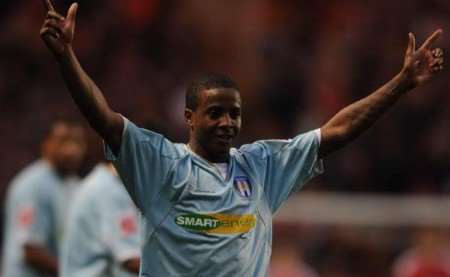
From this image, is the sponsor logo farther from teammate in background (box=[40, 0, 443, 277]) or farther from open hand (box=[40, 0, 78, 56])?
open hand (box=[40, 0, 78, 56])

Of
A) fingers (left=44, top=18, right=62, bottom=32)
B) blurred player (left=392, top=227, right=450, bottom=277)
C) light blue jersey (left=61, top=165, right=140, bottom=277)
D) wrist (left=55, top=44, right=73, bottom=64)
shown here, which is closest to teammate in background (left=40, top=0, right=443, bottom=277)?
wrist (left=55, top=44, right=73, bottom=64)

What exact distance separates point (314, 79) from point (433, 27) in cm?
141

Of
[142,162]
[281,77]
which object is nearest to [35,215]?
[142,162]

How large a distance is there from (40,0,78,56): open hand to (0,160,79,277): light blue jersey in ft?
13.1

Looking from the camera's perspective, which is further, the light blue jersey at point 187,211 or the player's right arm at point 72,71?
the light blue jersey at point 187,211

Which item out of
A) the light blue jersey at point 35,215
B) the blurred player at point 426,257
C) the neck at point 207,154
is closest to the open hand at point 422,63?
the neck at point 207,154

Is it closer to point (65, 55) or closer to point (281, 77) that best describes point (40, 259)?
point (65, 55)

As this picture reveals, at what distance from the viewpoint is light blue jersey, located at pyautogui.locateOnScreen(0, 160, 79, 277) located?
32.1 feet

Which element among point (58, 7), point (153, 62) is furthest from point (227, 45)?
point (58, 7)

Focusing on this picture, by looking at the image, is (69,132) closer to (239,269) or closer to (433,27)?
(239,269)

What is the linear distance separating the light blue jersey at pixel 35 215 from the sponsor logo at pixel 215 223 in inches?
143

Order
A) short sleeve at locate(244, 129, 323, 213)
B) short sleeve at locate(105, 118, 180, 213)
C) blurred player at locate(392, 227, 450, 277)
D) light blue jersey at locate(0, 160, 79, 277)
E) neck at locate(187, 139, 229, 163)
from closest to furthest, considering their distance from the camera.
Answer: short sleeve at locate(105, 118, 180, 213)
neck at locate(187, 139, 229, 163)
short sleeve at locate(244, 129, 323, 213)
light blue jersey at locate(0, 160, 79, 277)
blurred player at locate(392, 227, 450, 277)

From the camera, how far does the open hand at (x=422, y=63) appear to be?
258 inches

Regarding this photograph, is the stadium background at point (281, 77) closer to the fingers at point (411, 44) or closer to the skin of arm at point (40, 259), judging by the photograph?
the skin of arm at point (40, 259)
